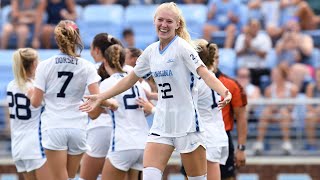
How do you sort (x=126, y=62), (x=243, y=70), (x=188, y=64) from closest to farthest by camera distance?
1. (x=188, y=64)
2. (x=126, y=62)
3. (x=243, y=70)

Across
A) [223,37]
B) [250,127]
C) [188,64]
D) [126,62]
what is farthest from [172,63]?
[223,37]

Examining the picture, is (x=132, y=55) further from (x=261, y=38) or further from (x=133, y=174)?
(x=261, y=38)

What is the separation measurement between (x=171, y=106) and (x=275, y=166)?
6.36m

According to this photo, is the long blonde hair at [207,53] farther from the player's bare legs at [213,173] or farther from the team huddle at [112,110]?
the player's bare legs at [213,173]

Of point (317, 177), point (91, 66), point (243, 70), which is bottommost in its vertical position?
point (317, 177)

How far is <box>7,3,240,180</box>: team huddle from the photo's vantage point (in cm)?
Answer: 947

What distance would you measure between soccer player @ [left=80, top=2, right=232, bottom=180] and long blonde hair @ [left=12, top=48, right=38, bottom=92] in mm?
2030

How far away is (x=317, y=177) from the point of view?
15422 millimetres

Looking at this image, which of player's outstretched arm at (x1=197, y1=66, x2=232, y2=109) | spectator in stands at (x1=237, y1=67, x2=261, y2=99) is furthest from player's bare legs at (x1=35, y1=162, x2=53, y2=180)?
spectator in stands at (x1=237, y1=67, x2=261, y2=99)

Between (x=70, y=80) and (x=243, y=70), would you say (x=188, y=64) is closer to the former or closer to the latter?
(x=70, y=80)

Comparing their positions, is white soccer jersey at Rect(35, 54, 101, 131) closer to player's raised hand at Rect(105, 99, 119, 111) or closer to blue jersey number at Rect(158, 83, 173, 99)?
player's raised hand at Rect(105, 99, 119, 111)

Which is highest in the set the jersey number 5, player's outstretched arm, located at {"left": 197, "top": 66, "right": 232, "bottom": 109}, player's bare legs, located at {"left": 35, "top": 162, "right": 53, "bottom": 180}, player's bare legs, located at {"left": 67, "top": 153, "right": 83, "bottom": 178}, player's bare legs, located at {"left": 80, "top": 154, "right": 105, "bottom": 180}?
player's outstretched arm, located at {"left": 197, "top": 66, "right": 232, "bottom": 109}

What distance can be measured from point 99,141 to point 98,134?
0.10 metres

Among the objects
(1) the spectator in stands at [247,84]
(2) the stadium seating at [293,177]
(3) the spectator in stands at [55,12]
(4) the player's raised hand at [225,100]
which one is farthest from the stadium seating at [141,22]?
(4) the player's raised hand at [225,100]
